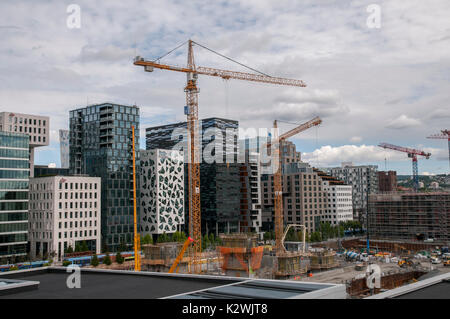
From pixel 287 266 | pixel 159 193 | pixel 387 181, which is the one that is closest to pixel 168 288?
pixel 287 266

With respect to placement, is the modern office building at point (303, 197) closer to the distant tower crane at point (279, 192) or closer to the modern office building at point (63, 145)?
the distant tower crane at point (279, 192)

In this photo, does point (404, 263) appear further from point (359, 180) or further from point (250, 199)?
point (359, 180)

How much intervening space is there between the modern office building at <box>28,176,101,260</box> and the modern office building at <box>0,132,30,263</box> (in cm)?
532

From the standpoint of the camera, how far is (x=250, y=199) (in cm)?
11288

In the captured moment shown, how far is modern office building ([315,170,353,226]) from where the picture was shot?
127 meters

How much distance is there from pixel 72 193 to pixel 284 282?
69.1 m

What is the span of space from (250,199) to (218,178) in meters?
10.5

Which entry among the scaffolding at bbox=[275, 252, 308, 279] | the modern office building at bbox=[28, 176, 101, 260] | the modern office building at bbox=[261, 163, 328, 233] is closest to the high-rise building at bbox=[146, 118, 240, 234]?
the modern office building at bbox=[261, 163, 328, 233]

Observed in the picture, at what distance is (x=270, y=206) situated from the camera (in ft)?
412

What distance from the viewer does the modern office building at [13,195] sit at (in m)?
70.1

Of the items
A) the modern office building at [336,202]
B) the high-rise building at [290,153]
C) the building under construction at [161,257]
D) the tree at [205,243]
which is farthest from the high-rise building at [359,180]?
the building under construction at [161,257]

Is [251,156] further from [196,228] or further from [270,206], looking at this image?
[196,228]
